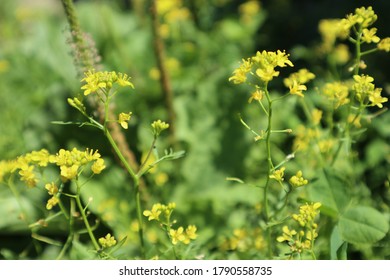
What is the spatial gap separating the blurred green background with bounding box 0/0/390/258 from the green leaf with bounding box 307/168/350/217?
14.6 inches

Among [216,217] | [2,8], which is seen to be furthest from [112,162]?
[2,8]

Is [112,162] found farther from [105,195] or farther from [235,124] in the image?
[235,124]

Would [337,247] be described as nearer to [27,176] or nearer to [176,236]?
[176,236]

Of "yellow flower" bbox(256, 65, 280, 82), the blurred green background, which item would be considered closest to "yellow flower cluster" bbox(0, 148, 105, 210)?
the blurred green background

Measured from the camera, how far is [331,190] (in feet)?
5.08

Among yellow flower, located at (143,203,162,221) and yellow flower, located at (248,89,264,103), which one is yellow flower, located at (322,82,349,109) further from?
yellow flower, located at (143,203,162,221)

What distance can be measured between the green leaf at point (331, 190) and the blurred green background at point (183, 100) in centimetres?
37

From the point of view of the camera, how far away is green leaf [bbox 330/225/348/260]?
1372mm

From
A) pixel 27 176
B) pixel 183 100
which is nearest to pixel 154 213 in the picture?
pixel 27 176

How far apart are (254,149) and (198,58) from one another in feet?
Answer: 2.72

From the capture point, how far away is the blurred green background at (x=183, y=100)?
2078mm

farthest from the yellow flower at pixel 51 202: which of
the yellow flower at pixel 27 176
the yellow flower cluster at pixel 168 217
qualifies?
the yellow flower cluster at pixel 168 217

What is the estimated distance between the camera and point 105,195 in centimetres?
214

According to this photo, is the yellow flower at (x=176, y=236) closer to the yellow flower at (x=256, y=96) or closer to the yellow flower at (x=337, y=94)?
the yellow flower at (x=256, y=96)
